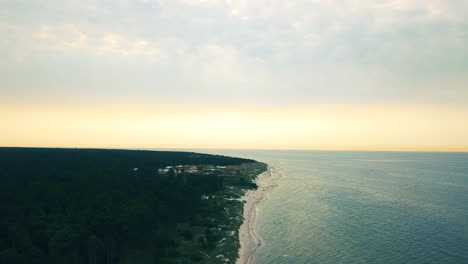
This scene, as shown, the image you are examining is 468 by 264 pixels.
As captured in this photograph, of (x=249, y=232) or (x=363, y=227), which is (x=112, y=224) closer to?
(x=249, y=232)

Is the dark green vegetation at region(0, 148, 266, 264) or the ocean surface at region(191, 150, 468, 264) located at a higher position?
the dark green vegetation at region(0, 148, 266, 264)

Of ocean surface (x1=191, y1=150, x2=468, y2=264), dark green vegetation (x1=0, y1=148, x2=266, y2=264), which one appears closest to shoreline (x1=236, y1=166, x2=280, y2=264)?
ocean surface (x1=191, y1=150, x2=468, y2=264)

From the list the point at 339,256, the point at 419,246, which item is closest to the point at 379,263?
the point at 339,256

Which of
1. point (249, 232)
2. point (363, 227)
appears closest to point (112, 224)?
point (249, 232)

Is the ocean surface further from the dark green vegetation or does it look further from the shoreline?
the dark green vegetation

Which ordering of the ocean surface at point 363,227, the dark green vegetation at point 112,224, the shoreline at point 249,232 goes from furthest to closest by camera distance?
the shoreline at point 249,232 → the ocean surface at point 363,227 → the dark green vegetation at point 112,224

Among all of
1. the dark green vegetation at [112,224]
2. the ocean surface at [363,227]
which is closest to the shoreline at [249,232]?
the ocean surface at [363,227]

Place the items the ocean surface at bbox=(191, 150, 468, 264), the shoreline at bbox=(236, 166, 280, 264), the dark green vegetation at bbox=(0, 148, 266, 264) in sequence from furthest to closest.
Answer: the shoreline at bbox=(236, 166, 280, 264)
the ocean surface at bbox=(191, 150, 468, 264)
the dark green vegetation at bbox=(0, 148, 266, 264)

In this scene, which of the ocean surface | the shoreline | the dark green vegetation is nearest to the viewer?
the dark green vegetation

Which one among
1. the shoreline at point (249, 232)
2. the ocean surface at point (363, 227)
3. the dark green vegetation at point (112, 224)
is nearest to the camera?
the dark green vegetation at point (112, 224)

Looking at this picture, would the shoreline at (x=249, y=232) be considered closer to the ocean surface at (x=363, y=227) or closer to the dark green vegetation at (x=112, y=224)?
the ocean surface at (x=363, y=227)

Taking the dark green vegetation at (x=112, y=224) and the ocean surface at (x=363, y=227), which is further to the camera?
the ocean surface at (x=363, y=227)
